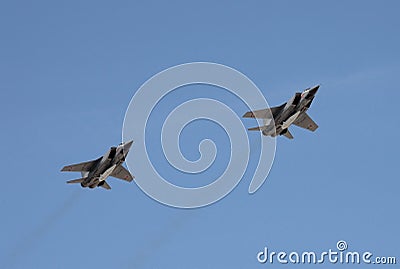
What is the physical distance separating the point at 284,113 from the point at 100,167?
2408 cm

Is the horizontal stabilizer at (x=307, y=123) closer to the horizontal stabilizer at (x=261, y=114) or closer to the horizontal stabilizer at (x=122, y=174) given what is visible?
the horizontal stabilizer at (x=261, y=114)

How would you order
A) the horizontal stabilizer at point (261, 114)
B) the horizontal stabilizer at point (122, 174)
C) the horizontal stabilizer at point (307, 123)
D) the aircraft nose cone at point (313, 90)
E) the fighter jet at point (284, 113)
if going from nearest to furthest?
the aircraft nose cone at point (313, 90)
the fighter jet at point (284, 113)
the horizontal stabilizer at point (261, 114)
the horizontal stabilizer at point (307, 123)
the horizontal stabilizer at point (122, 174)

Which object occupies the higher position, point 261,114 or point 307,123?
point 307,123

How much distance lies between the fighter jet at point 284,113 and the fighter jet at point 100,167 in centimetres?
1645

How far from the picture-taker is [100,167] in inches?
4872

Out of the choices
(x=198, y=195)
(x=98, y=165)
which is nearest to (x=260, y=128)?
(x=198, y=195)

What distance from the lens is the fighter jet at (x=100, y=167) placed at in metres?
123

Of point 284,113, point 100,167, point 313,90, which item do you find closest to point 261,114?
point 284,113

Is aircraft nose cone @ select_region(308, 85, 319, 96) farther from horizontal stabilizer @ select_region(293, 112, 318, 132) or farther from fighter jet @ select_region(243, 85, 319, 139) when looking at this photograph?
horizontal stabilizer @ select_region(293, 112, 318, 132)

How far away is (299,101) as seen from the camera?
120 meters

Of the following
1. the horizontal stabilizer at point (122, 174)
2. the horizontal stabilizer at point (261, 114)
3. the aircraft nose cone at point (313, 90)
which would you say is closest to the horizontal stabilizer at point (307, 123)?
the horizontal stabilizer at point (261, 114)

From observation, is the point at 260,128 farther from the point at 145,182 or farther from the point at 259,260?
the point at 259,260

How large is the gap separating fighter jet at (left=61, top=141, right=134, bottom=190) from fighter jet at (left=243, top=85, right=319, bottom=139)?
54.0 ft

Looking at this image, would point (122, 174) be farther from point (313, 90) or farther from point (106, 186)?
point (313, 90)
